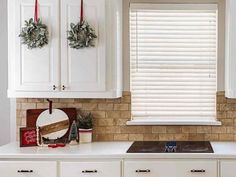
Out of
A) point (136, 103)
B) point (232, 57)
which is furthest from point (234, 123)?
A: point (136, 103)

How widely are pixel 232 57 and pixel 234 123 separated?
658 mm

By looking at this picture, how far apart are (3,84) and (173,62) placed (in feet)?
5.17

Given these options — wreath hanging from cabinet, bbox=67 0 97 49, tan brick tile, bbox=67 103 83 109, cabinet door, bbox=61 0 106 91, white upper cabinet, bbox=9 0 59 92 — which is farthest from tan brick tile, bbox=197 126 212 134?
white upper cabinet, bbox=9 0 59 92

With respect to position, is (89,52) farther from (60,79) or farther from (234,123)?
(234,123)

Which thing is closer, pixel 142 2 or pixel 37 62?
pixel 37 62

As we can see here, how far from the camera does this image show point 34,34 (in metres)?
3.27

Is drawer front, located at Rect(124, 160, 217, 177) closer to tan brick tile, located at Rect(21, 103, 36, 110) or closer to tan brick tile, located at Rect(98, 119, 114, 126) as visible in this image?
tan brick tile, located at Rect(98, 119, 114, 126)

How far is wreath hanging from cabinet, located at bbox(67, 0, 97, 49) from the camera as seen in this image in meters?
3.25

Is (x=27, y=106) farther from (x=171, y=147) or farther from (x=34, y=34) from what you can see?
(x=171, y=147)

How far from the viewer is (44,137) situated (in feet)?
11.7

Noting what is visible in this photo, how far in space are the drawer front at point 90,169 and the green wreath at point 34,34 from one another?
3.23ft

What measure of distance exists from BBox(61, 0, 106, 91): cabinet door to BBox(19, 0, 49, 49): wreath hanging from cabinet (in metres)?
0.18

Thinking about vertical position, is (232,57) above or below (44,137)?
above

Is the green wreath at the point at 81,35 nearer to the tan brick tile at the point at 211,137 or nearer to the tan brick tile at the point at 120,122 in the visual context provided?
the tan brick tile at the point at 120,122
